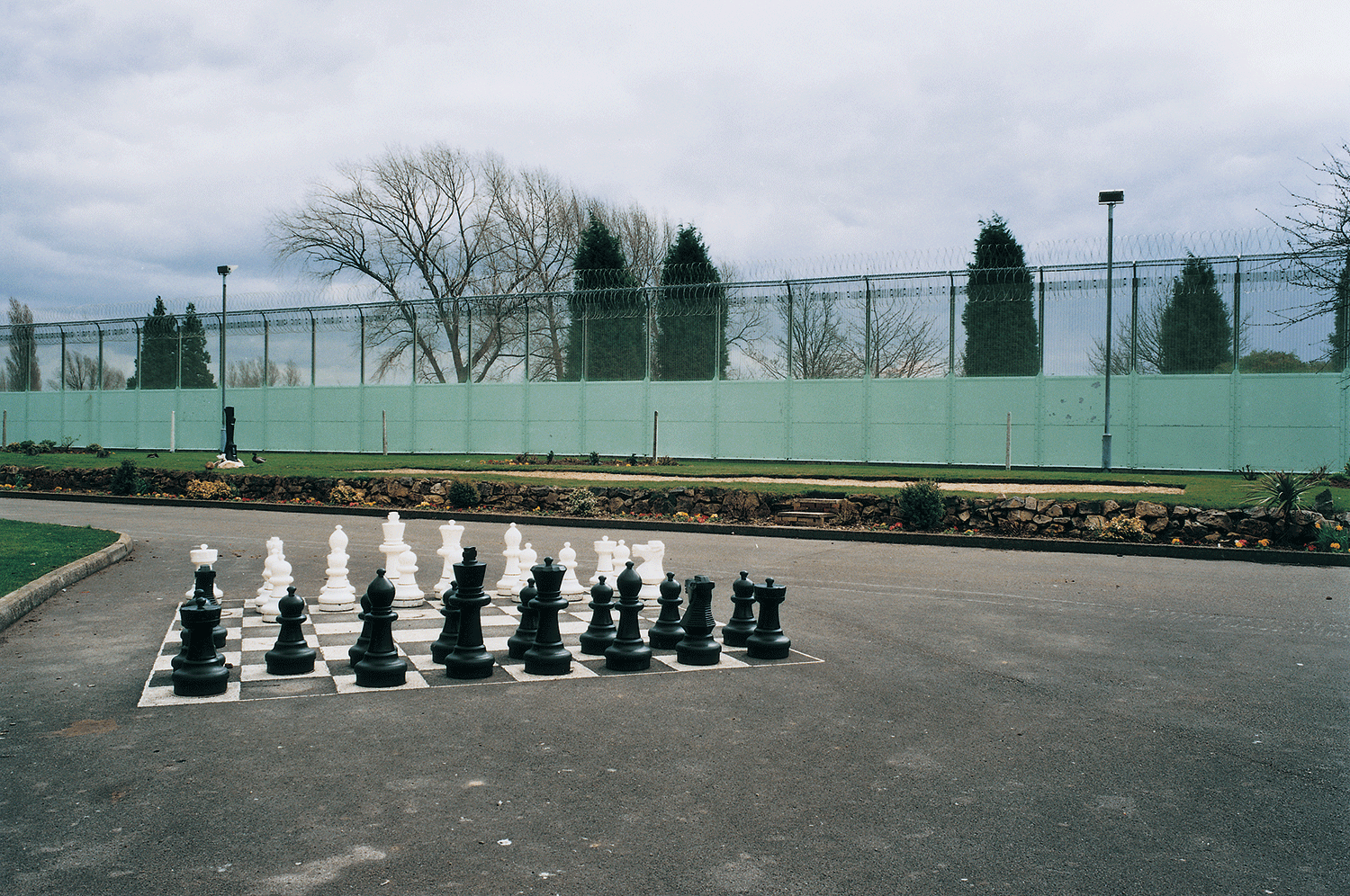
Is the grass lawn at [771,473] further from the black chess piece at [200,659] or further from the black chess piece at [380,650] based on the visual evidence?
the black chess piece at [200,659]

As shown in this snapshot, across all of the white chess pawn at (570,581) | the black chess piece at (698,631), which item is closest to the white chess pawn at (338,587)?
the white chess pawn at (570,581)

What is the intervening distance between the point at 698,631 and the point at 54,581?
578cm

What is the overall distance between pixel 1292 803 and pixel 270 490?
61.4 ft

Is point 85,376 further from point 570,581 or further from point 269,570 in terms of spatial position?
point 570,581

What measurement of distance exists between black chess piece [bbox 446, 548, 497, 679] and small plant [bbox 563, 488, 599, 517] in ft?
35.0

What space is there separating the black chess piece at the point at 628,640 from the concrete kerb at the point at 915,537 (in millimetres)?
8281

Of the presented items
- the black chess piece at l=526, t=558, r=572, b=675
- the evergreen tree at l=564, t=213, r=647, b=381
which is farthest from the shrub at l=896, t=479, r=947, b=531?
the evergreen tree at l=564, t=213, r=647, b=381

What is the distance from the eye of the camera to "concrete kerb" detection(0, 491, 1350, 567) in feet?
38.3

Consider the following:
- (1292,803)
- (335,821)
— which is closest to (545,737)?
(335,821)

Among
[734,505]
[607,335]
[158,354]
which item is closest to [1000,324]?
[607,335]

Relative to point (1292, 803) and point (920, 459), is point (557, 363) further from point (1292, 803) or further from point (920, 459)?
point (1292, 803)

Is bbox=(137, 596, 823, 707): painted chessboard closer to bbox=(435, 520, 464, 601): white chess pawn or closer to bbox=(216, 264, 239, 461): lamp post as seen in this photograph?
bbox=(435, 520, 464, 601): white chess pawn

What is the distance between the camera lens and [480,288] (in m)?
44.0

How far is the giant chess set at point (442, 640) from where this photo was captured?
504cm
